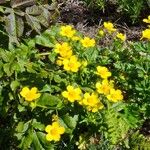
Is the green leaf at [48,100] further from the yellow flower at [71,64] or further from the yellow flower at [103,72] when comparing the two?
the yellow flower at [103,72]

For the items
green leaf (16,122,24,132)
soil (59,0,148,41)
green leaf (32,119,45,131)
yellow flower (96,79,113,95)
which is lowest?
soil (59,0,148,41)

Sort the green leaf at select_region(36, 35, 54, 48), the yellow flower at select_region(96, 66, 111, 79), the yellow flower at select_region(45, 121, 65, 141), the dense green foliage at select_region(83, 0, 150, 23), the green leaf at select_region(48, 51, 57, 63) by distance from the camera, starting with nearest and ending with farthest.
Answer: the yellow flower at select_region(45, 121, 65, 141) → the yellow flower at select_region(96, 66, 111, 79) → the green leaf at select_region(48, 51, 57, 63) → the green leaf at select_region(36, 35, 54, 48) → the dense green foliage at select_region(83, 0, 150, 23)

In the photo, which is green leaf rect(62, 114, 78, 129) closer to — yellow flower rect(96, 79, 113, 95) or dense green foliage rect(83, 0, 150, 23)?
yellow flower rect(96, 79, 113, 95)

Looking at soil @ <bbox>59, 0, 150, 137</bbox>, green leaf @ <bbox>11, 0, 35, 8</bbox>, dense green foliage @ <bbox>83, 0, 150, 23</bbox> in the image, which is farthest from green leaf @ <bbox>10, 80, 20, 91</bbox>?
dense green foliage @ <bbox>83, 0, 150, 23</bbox>

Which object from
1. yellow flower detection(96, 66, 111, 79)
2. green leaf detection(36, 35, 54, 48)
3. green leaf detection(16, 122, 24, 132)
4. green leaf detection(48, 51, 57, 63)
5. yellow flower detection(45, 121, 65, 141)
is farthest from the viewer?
green leaf detection(36, 35, 54, 48)

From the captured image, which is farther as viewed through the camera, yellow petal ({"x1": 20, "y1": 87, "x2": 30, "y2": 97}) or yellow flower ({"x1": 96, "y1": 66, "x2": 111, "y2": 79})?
yellow flower ({"x1": 96, "y1": 66, "x2": 111, "y2": 79})

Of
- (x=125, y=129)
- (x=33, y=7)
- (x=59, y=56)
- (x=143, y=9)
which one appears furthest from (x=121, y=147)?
(x=143, y=9)

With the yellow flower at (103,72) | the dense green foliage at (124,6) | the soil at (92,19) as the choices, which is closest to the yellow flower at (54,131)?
the yellow flower at (103,72)

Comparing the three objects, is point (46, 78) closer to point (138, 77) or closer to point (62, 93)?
point (62, 93)
